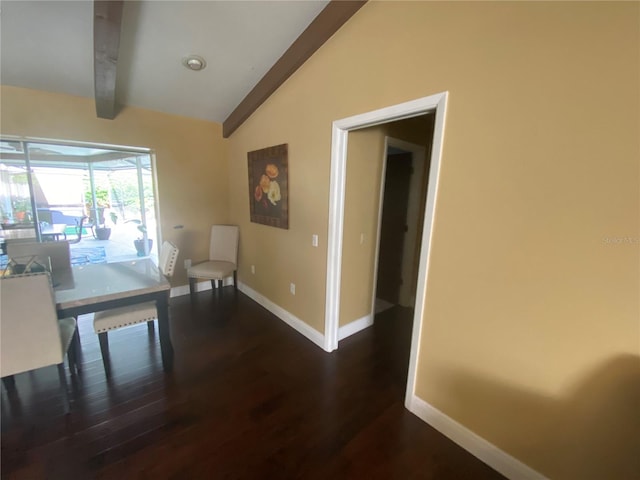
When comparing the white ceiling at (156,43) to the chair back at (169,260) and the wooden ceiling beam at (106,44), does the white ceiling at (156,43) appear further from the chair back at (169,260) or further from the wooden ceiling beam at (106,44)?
the chair back at (169,260)

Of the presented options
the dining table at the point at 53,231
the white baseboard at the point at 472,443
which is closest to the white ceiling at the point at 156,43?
the dining table at the point at 53,231

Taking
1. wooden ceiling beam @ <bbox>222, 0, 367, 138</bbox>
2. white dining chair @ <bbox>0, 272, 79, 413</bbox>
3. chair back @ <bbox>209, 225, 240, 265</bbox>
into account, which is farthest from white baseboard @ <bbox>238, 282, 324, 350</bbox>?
wooden ceiling beam @ <bbox>222, 0, 367, 138</bbox>

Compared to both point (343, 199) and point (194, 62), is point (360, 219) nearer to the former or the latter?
point (343, 199)

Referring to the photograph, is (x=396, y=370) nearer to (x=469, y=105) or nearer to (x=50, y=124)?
(x=469, y=105)

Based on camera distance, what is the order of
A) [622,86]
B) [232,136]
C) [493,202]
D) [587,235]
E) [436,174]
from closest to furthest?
[622,86]
[587,235]
[493,202]
[436,174]
[232,136]

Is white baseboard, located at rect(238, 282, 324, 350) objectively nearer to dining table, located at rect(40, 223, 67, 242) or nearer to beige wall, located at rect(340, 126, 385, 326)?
beige wall, located at rect(340, 126, 385, 326)

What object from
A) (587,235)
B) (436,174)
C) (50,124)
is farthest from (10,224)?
(587,235)

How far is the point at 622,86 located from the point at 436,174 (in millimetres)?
720

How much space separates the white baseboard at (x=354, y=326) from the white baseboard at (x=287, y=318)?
24cm

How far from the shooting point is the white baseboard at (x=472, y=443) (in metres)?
1.34

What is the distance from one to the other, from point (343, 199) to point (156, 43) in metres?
1.95

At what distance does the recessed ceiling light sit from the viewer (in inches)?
87.8

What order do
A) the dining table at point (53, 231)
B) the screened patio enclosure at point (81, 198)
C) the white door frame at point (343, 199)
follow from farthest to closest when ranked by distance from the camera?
1. the dining table at point (53, 231)
2. the screened patio enclosure at point (81, 198)
3. the white door frame at point (343, 199)

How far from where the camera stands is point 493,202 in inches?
51.0
